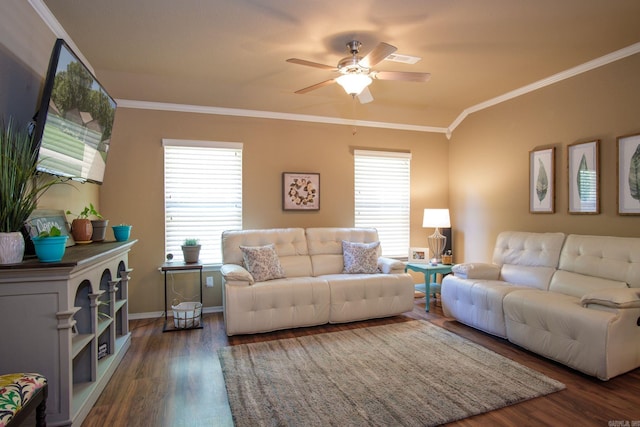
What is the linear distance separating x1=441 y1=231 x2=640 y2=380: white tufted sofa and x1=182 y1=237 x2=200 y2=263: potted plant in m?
2.90

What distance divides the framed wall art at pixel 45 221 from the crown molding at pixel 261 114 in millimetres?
1870

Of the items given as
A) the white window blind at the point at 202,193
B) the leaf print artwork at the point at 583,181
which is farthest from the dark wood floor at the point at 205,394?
the leaf print artwork at the point at 583,181

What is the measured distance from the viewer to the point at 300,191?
4.80 meters

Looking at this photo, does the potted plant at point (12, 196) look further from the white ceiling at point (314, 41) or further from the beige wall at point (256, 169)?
the beige wall at point (256, 169)

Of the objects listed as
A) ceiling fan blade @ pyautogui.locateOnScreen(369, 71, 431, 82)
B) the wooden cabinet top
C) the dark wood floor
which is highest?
ceiling fan blade @ pyautogui.locateOnScreen(369, 71, 431, 82)

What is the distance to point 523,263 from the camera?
384cm

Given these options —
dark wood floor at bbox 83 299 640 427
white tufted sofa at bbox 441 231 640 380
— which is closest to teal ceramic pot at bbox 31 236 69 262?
dark wood floor at bbox 83 299 640 427

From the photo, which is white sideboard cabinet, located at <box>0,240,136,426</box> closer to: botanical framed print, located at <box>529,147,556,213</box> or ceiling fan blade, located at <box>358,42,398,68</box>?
ceiling fan blade, located at <box>358,42,398,68</box>

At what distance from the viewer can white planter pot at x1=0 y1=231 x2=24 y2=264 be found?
177 centimetres

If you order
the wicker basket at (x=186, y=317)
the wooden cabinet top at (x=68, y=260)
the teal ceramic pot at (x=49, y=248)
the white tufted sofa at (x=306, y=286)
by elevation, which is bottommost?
the wicker basket at (x=186, y=317)

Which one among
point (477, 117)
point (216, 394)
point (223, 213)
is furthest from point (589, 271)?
point (223, 213)

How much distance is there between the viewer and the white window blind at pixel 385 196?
5.16 metres

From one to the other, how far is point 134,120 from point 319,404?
12.2 feet

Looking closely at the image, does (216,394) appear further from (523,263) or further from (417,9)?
(523,263)
